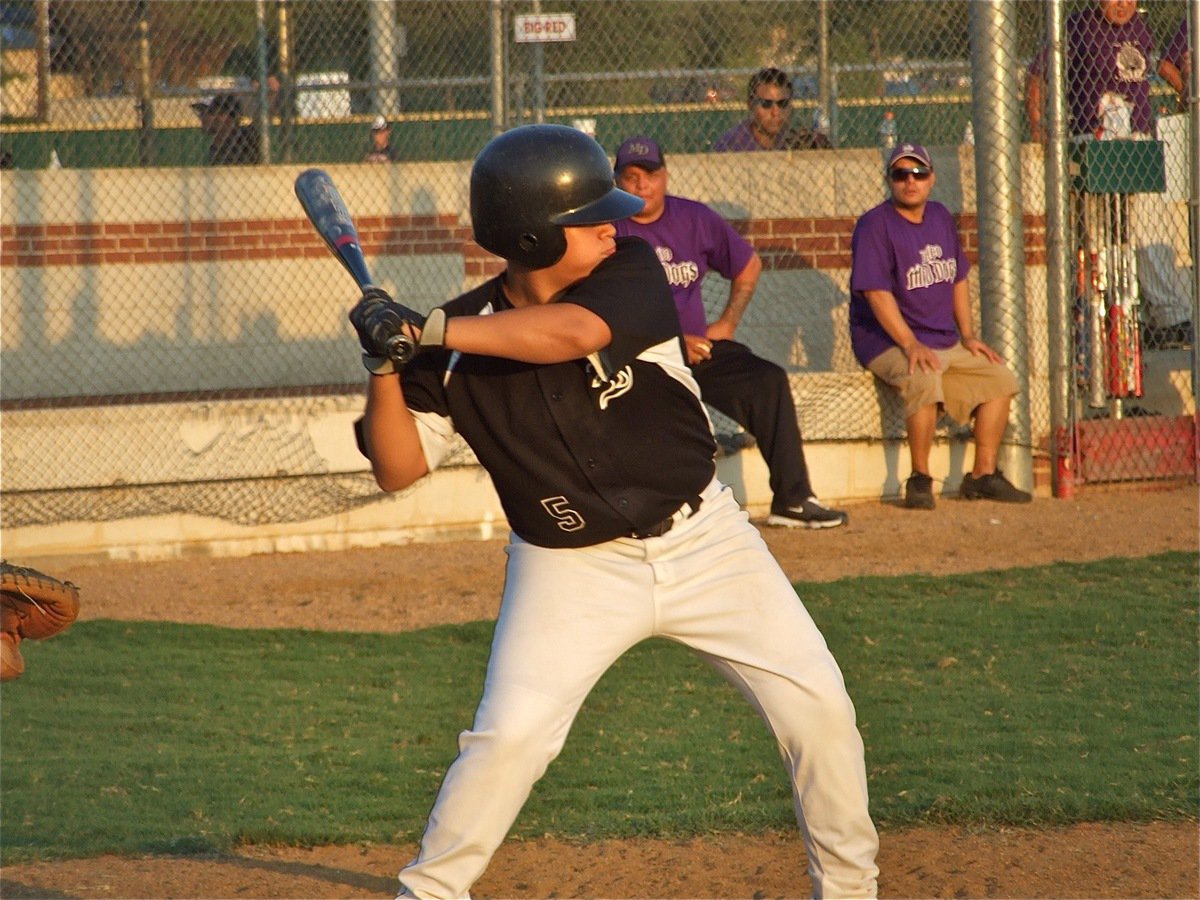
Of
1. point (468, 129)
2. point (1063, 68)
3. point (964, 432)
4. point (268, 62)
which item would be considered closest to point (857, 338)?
point (964, 432)

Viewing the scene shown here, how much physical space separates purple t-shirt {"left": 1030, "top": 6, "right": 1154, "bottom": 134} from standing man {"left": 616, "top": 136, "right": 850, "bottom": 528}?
228cm

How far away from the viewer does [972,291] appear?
30.6ft

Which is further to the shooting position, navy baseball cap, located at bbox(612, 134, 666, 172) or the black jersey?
navy baseball cap, located at bbox(612, 134, 666, 172)

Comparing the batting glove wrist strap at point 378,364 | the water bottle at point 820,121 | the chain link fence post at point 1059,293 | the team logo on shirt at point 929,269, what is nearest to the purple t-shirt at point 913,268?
the team logo on shirt at point 929,269

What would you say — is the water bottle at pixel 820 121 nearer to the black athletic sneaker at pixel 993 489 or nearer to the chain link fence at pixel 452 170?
the chain link fence at pixel 452 170

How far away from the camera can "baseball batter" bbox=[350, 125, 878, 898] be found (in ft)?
10.2

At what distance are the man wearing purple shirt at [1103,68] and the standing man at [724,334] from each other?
7.38 ft

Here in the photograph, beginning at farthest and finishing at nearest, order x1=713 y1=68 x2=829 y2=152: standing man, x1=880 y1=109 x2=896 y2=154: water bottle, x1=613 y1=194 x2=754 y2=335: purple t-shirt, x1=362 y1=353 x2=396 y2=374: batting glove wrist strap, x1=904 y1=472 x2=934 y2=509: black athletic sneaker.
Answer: x1=880 y1=109 x2=896 y2=154: water bottle, x1=713 y1=68 x2=829 y2=152: standing man, x1=904 y1=472 x2=934 y2=509: black athletic sneaker, x1=613 y1=194 x2=754 y2=335: purple t-shirt, x1=362 y1=353 x2=396 y2=374: batting glove wrist strap

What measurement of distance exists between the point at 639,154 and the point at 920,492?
2411mm

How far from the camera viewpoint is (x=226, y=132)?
10578 mm

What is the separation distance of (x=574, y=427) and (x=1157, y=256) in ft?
22.8

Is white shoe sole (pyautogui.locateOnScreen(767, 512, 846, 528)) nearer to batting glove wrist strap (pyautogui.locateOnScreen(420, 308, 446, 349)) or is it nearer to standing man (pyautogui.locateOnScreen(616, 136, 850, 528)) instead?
standing man (pyautogui.locateOnScreen(616, 136, 850, 528))

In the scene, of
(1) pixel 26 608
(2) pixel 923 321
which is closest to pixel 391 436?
(1) pixel 26 608

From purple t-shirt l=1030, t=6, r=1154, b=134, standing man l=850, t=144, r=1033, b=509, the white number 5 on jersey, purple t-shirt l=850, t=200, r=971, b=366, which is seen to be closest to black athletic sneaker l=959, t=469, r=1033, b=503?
standing man l=850, t=144, r=1033, b=509
